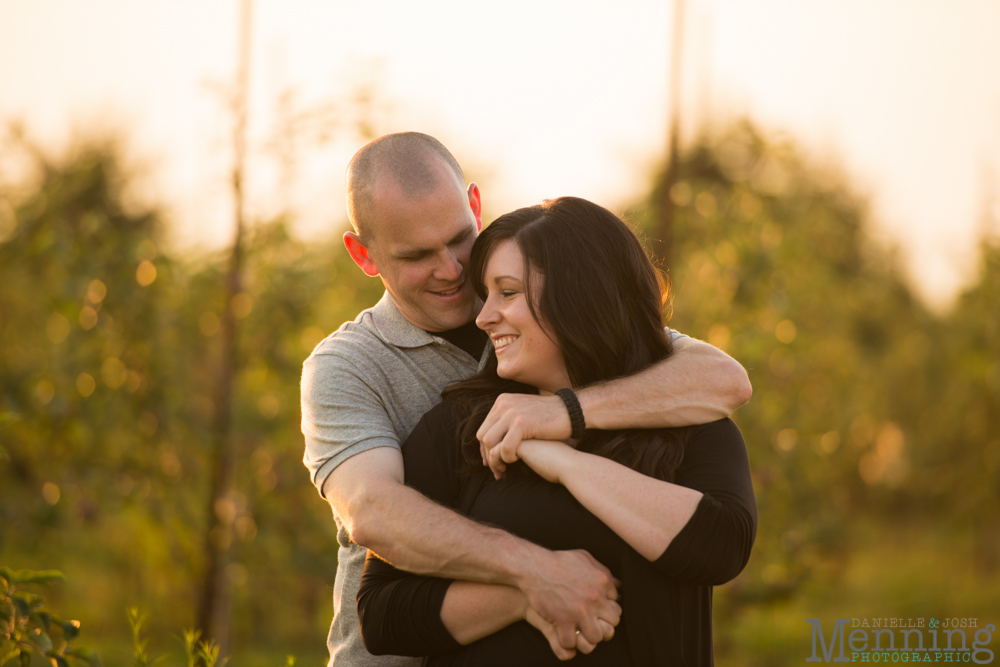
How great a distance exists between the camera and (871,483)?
13.1m

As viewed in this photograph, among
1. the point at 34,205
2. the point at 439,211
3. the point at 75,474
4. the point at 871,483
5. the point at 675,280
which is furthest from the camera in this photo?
the point at 871,483

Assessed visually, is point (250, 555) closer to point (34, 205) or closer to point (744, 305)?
point (34, 205)

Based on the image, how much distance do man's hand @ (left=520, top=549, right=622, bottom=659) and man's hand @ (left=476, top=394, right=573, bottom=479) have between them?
242mm

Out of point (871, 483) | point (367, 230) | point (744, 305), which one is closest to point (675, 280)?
point (744, 305)

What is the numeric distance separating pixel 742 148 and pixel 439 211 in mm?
6367

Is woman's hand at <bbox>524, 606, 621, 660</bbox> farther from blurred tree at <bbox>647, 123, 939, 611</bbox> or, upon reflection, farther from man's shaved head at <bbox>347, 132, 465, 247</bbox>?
blurred tree at <bbox>647, 123, 939, 611</bbox>

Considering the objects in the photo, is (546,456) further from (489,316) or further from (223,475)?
(223,475)

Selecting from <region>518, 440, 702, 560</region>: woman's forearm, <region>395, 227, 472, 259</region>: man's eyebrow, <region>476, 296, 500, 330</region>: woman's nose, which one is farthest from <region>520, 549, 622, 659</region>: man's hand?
<region>395, 227, 472, 259</region>: man's eyebrow

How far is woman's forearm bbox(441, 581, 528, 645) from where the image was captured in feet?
5.81

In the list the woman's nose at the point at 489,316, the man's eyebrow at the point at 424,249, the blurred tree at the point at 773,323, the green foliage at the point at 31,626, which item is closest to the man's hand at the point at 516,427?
the woman's nose at the point at 489,316

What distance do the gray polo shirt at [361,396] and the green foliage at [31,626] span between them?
0.68m

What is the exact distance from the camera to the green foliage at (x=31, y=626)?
219 cm

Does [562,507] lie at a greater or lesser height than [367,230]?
lesser

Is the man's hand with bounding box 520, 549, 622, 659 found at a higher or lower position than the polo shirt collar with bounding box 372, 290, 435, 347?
lower
